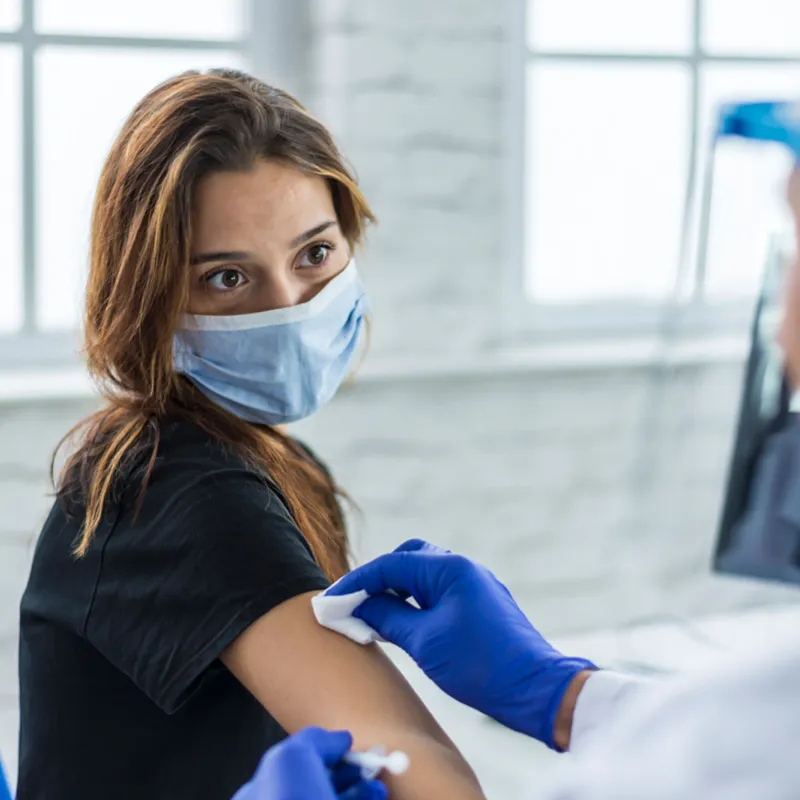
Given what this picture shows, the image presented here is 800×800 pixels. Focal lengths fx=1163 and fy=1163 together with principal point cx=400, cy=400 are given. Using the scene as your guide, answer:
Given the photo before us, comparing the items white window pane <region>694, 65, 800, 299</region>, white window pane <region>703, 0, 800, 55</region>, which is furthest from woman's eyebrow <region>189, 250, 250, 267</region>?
white window pane <region>703, 0, 800, 55</region>

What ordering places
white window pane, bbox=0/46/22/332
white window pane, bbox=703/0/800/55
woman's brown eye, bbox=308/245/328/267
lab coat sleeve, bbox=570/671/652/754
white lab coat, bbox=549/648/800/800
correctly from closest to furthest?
white lab coat, bbox=549/648/800/800 < lab coat sleeve, bbox=570/671/652/754 < woman's brown eye, bbox=308/245/328/267 < white window pane, bbox=0/46/22/332 < white window pane, bbox=703/0/800/55

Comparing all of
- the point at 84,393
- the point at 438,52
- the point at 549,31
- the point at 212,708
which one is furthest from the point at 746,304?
the point at 212,708

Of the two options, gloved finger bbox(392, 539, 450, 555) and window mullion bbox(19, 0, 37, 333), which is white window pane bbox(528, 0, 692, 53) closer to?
window mullion bbox(19, 0, 37, 333)

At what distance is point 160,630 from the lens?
94cm

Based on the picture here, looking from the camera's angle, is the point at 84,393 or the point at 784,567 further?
the point at 84,393

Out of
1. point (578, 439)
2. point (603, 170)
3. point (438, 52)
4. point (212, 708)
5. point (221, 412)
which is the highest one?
point (438, 52)

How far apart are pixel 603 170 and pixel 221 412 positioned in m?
2.08

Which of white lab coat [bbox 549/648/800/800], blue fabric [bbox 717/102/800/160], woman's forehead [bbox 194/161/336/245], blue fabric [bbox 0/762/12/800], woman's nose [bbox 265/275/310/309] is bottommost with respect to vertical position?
blue fabric [bbox 0/762/12/800]

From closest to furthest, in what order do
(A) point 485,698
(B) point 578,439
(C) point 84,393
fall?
(A) point 485,698 → (C) point 84,393 → (B) point 578,439

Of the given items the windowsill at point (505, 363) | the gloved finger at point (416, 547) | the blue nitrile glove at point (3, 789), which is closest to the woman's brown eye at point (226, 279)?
the gloved finger at point (416, 547)

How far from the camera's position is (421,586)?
0.98 m

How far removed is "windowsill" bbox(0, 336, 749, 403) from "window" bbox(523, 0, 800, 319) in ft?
0.62

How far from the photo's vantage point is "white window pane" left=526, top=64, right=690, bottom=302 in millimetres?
2930

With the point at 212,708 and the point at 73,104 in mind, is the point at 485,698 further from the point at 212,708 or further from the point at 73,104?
the point at 73,104
